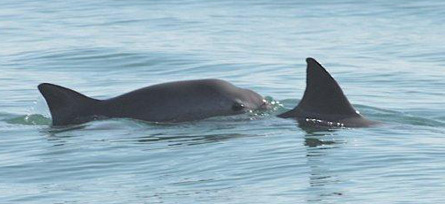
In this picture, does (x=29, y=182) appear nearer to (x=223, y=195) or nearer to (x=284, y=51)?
(x=223, y=195)

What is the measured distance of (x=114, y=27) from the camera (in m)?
28.0

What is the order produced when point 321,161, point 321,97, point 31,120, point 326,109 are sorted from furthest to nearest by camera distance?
point 31,120 → point 326,109 → point 321,97 → point 321,161

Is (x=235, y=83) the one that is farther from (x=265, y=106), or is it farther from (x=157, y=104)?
(x=157, y=104)

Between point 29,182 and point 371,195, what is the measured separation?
3.01 m

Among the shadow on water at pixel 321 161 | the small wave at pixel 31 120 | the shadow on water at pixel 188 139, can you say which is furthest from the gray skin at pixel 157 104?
the shadow on water at pixel 321 161

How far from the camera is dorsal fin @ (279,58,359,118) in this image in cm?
1512

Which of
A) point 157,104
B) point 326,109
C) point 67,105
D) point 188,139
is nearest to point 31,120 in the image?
point 67,105

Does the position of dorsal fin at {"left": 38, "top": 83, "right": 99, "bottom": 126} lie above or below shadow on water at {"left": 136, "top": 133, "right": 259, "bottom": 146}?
above

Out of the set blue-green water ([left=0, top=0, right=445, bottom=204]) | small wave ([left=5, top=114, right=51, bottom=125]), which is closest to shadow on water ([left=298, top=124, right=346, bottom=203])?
blue-green water ([left=0, top=0, right=445, bottom=204])

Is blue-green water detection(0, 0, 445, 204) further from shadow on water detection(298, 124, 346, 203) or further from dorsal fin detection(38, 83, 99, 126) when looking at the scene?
dorsal fin detection(38, 83, 99, 126)

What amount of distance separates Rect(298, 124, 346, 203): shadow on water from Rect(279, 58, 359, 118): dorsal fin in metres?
0.23

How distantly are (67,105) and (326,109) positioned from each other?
105 inches

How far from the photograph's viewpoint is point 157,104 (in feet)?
52.7

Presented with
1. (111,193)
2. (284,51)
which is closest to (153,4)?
(284,51)
